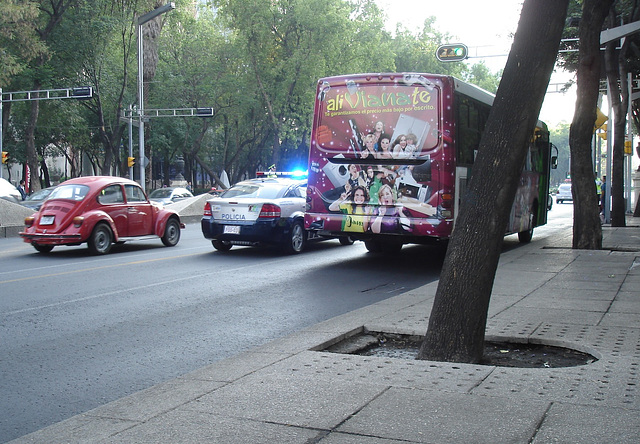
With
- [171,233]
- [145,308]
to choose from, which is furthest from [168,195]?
[145,308]

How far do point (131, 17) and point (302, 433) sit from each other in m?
39.9

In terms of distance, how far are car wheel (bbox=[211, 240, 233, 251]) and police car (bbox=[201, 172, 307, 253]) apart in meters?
0.32

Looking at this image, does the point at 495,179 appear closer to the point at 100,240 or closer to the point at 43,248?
the point at 100,240

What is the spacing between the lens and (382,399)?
4.48 m

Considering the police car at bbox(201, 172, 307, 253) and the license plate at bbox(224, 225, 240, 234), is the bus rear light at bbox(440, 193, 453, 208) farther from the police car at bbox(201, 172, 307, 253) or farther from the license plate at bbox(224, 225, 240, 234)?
the license plate at bbox(224, 225, 240, 234)

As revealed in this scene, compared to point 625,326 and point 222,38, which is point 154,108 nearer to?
point 222,38

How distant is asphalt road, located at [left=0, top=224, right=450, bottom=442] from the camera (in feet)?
18.7

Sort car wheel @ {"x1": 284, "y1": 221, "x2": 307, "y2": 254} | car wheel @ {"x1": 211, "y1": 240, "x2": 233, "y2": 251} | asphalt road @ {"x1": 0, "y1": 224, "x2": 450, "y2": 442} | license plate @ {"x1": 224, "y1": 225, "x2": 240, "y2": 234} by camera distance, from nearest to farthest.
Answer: asphalt road @ {"x1": 0, "y1": 224, "x2": 450, "y2": 442}
license plate @ {"x1": 224, "y1": 225, "x2": 240, "y2": 234}
car wheel @ {"x1": 284, "y1": 221, "x2": 307, "y2": 254}
car wheel @ {"x1": 211, "y1": 240, "x2": 233, "y2": 251}

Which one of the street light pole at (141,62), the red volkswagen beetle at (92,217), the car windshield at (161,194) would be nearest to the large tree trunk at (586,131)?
the red volkswagen beetle at (92,217)

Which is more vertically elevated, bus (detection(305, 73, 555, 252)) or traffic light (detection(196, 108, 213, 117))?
traffic light (detection(196, 108, 213, 117))

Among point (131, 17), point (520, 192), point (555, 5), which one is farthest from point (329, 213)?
point (131, 17)

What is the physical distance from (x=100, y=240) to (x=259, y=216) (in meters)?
3.46

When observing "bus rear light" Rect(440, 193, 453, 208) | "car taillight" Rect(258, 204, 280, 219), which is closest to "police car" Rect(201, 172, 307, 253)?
"car taillight" Rect(258, 204, 280, 219)

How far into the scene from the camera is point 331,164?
13.2 metres
